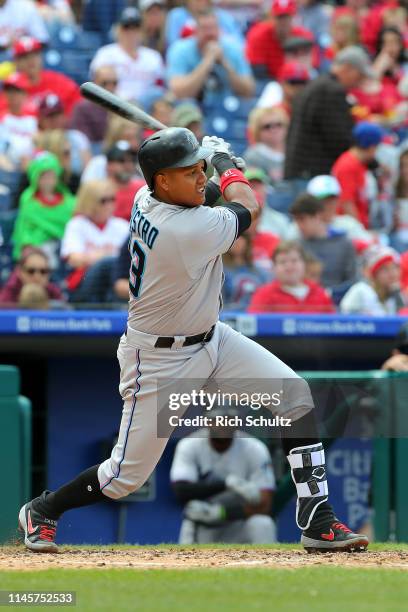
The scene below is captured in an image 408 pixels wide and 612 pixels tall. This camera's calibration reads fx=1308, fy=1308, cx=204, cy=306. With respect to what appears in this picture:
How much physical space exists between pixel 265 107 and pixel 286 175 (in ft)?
2.28

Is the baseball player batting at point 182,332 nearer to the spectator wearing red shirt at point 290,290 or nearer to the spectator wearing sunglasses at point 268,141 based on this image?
the spectator wearing red shirt at point 290,290

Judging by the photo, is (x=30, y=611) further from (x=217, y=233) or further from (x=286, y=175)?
(x=286, y=175)

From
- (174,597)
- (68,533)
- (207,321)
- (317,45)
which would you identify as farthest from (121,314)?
(317,45)

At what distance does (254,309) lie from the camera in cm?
824

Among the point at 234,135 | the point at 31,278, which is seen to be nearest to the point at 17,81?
the point at 234,135

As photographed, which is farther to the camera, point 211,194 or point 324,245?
point 324,245

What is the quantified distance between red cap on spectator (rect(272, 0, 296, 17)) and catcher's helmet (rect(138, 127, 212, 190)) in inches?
277

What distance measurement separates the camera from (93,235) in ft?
29.5

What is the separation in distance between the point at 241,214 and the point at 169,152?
1.23 feet

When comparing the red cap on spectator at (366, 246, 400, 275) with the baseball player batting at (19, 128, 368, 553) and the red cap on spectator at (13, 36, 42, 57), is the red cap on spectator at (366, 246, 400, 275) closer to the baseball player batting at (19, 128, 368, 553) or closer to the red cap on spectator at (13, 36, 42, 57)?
the red cap on spectator at (13, 36, 42, 57)

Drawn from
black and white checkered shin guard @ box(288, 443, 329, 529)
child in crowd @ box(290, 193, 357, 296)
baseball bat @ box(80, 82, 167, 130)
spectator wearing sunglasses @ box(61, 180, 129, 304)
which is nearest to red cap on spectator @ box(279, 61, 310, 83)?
child in crowd @ box(290, 193, 357, 296)

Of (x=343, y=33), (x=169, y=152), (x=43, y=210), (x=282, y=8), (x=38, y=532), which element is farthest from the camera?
(x=343, y=33)

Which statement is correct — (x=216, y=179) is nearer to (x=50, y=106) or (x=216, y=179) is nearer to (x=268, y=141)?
(x=50, y=106)

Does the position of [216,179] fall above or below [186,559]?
above
